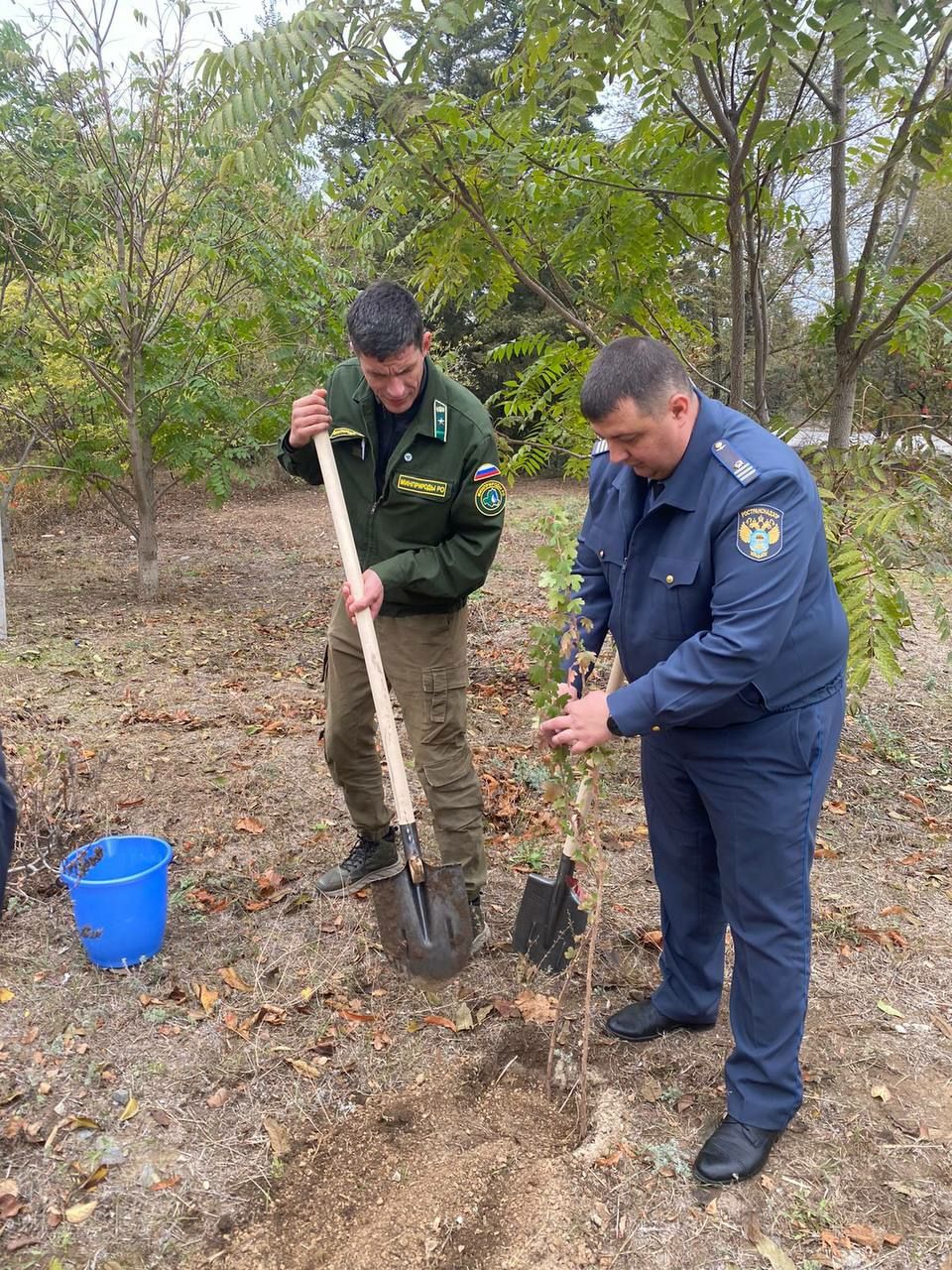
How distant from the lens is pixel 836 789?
5.00 m

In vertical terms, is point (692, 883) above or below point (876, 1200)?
above

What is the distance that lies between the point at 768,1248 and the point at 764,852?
3.20 feet

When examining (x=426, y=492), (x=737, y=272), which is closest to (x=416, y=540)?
(x=426, y=492)

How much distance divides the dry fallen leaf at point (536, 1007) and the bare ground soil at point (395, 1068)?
0.01m

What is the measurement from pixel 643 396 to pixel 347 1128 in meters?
2.19

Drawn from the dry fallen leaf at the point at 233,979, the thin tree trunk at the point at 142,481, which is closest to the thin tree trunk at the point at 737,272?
the dry fallen leaf at the point at 233,979

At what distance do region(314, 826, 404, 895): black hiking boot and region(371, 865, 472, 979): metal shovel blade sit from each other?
757 millimetres

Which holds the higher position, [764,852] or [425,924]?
[764,852]

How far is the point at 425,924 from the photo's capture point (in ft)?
9.65

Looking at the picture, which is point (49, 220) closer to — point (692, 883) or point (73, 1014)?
point (73, 1014)

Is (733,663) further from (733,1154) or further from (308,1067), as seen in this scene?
(308,1067)

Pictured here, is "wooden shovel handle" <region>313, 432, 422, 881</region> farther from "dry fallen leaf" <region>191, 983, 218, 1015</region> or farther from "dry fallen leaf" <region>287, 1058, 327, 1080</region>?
"dry fallen leaf" <region>191, 983, 218, 1015</region>

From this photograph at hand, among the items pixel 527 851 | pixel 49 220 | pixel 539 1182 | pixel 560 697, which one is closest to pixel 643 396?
pixel 560 697

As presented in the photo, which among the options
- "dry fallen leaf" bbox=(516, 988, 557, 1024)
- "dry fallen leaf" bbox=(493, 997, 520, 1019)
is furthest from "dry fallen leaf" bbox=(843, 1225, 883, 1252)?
"dry fallen leaf" bbox=(493, 997, 520, 1019)
